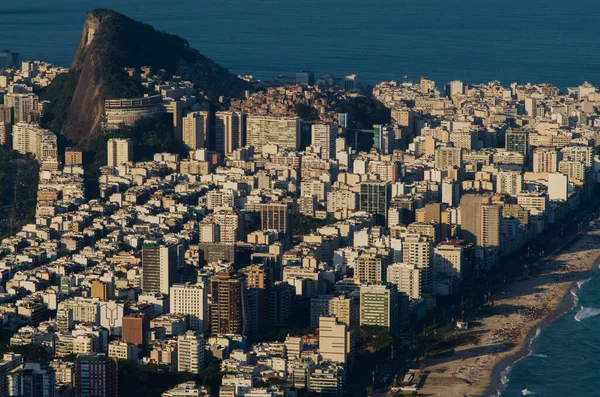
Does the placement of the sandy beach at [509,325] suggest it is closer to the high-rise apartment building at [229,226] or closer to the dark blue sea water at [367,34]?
the high-rise apartment building at [229,226]

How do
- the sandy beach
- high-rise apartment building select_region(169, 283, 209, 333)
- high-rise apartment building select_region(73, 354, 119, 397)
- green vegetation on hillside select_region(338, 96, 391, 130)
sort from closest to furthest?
high-rise apartment building select_region(73, 354, 119, 397), the sandy beach, high-rise apartment building select_region(169, 283, 209, 333), green vegetation on hillside select_region(338, 96, 391, 130)

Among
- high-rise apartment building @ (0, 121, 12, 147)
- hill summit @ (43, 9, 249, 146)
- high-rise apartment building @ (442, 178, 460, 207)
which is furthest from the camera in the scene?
hill summit @ (43, 9, 249, 146)

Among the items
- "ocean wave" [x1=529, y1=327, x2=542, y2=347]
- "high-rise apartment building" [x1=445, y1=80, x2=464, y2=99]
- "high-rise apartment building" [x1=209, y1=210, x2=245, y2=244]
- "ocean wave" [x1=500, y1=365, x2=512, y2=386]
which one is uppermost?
"high-rise apartment building" [x1=445, y1=80, x2=464, y2=99]

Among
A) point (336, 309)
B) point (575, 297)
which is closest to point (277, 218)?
point (575, 297)

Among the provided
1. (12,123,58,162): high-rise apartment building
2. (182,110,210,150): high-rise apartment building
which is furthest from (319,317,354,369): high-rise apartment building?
(182,110,210,150): high-rise apartment building

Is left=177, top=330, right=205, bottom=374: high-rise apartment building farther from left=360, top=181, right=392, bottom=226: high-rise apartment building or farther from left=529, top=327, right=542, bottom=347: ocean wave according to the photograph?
left=360, top=181, right=392, bottom=226: high-rise apartment building

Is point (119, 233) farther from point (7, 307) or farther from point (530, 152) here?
point (530, 152)

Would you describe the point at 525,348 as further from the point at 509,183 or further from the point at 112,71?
the point at 112,71
